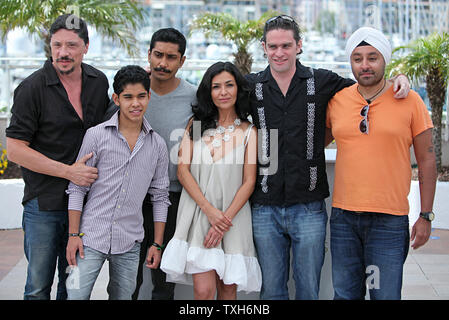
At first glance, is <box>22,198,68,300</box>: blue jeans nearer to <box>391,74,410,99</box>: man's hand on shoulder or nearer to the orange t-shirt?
the orange t-shirt

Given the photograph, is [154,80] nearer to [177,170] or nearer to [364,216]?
[177,170]

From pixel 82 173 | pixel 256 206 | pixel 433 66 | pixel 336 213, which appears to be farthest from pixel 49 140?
pixel 433 66

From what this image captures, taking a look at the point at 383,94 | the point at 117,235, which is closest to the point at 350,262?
the point at 383,94

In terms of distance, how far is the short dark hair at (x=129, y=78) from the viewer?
9.79 ft

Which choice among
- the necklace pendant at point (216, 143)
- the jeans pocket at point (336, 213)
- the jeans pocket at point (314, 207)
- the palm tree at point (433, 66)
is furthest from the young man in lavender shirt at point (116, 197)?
the palm tree at point (433, 66)

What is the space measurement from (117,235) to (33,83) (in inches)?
37.8

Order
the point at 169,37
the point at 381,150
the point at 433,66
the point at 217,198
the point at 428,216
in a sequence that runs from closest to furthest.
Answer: the point at 381,150, the point at 428,216, the point at 217,198, the point at 169,37, the point at 433,66

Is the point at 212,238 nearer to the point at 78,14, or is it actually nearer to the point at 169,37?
the point at 169,37

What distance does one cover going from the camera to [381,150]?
2.87 m

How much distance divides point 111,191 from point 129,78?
634 millimetres

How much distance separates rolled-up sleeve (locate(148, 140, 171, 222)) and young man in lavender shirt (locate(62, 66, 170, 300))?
0.05 meters

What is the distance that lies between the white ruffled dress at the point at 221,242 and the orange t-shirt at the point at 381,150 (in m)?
0.59

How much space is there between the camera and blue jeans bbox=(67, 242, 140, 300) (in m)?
2.85

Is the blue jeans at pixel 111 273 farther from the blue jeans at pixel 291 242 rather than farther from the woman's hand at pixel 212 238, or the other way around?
the blue jeans at pixel 291 242
